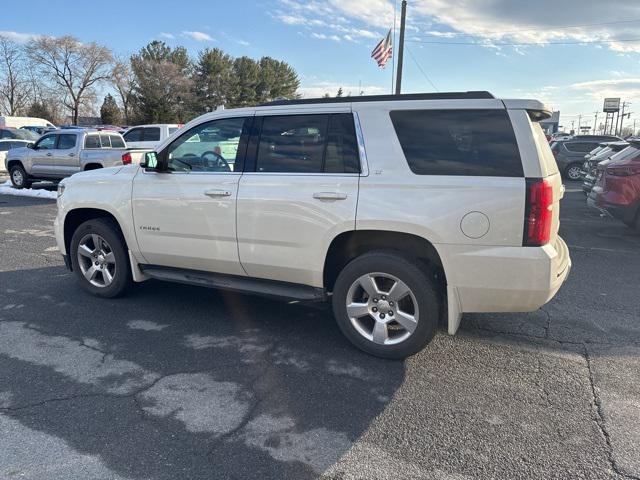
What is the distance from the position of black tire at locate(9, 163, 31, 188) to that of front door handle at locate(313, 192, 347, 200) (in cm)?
1409

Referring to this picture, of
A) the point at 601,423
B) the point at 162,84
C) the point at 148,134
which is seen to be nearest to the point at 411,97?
the point at 601,423

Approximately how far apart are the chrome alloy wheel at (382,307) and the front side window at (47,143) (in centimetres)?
1335

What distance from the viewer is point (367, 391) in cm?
329

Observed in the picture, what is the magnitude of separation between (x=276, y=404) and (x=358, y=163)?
1.83 m

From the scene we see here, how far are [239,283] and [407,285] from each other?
1.52 metres

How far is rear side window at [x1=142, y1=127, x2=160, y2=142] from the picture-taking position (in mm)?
17000

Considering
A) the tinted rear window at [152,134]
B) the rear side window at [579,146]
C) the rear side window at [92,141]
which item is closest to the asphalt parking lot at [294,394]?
the rear side window at [92,141]

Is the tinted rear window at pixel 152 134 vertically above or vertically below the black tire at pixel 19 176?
above

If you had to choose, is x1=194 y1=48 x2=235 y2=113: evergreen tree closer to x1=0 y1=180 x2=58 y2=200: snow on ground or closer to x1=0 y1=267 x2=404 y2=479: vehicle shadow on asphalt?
x1=0 y1=180 x2=58 y2=200: snow on ground

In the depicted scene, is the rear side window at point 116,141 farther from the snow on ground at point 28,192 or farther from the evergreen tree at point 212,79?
the evergreen tree at point 212,79

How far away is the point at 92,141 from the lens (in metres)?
13.7

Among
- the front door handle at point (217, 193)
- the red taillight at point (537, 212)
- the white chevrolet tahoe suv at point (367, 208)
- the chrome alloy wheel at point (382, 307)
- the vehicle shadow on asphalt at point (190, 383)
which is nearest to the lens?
the vehicle shadow on asphalt at point (190, 383)

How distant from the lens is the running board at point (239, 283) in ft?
13.0

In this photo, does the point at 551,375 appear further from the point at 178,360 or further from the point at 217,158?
the point at 217,158
